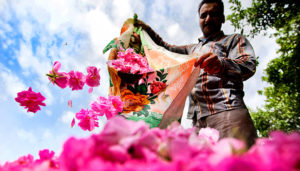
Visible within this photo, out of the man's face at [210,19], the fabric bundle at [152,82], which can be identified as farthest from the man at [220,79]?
the fabric bundle at [152,82]

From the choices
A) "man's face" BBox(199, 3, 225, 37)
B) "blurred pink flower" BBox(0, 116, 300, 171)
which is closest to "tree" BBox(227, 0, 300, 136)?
"man's face" BBox(199, 3, 225, 37)

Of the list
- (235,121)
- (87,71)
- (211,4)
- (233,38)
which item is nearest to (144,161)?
(235,121)

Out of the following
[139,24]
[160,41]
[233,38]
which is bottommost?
[233,38]

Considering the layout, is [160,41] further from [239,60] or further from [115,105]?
[115,105]

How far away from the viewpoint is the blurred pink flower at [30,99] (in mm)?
1876

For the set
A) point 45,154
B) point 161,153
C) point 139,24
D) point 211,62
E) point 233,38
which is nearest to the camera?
point 161,153

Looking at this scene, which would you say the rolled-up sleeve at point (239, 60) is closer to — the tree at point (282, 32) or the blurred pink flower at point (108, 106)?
the blurred pink flower at point (108, 106)

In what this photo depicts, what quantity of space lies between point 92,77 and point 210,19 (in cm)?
155

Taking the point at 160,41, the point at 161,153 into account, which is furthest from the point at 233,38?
the point at 161,153

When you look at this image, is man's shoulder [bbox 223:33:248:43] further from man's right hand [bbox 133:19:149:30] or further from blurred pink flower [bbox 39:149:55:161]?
blurred pink flower [bbox 39:149:55:161]

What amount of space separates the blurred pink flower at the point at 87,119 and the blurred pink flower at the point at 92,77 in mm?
279

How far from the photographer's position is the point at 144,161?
0.43 metres

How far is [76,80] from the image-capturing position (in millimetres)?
1915

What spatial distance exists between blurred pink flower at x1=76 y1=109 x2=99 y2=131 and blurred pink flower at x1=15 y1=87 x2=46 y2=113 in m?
0.40
